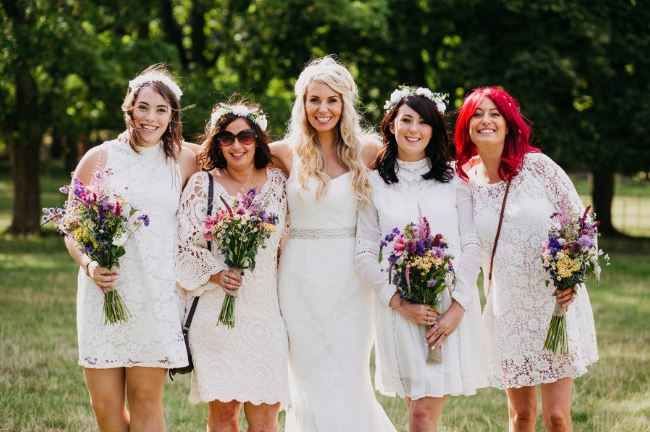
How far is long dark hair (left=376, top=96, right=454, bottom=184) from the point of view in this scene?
5.77 metres

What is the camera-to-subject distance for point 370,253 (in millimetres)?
5734

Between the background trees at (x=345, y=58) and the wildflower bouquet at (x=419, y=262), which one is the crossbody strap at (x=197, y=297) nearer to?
the wildflower bouquet at (x=419, y=262)

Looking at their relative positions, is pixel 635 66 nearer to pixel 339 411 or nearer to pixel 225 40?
pixel 225 40

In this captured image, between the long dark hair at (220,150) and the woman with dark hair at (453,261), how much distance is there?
2.53ft

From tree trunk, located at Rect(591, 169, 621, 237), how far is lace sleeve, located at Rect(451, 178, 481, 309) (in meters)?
19.5

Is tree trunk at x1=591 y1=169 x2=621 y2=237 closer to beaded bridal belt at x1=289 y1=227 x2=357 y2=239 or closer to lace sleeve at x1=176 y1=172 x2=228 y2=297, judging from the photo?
beaded bridal belt at x1=289 y1=227 x2=357 y2=239

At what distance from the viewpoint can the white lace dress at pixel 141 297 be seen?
530 centimetres

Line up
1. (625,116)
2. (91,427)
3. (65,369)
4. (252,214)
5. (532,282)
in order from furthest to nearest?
(625,116), (65,369), (91,427), (532,282), (252,214)

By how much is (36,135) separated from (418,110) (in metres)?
17.6

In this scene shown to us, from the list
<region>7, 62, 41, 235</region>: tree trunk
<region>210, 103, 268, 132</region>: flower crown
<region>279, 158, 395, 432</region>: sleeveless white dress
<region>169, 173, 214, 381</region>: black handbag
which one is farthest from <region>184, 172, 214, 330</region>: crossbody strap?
<region>7, 62, 41, 235</region>: tree trunk

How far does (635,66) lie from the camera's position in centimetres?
2106

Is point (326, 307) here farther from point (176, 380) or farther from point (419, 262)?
point (176, 380)

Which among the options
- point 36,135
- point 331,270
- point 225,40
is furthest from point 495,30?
point 331,270

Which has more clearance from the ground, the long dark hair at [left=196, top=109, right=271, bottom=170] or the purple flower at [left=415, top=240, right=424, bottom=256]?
the long dark hair at [left=196, top=109, right=271, bottom=170]
